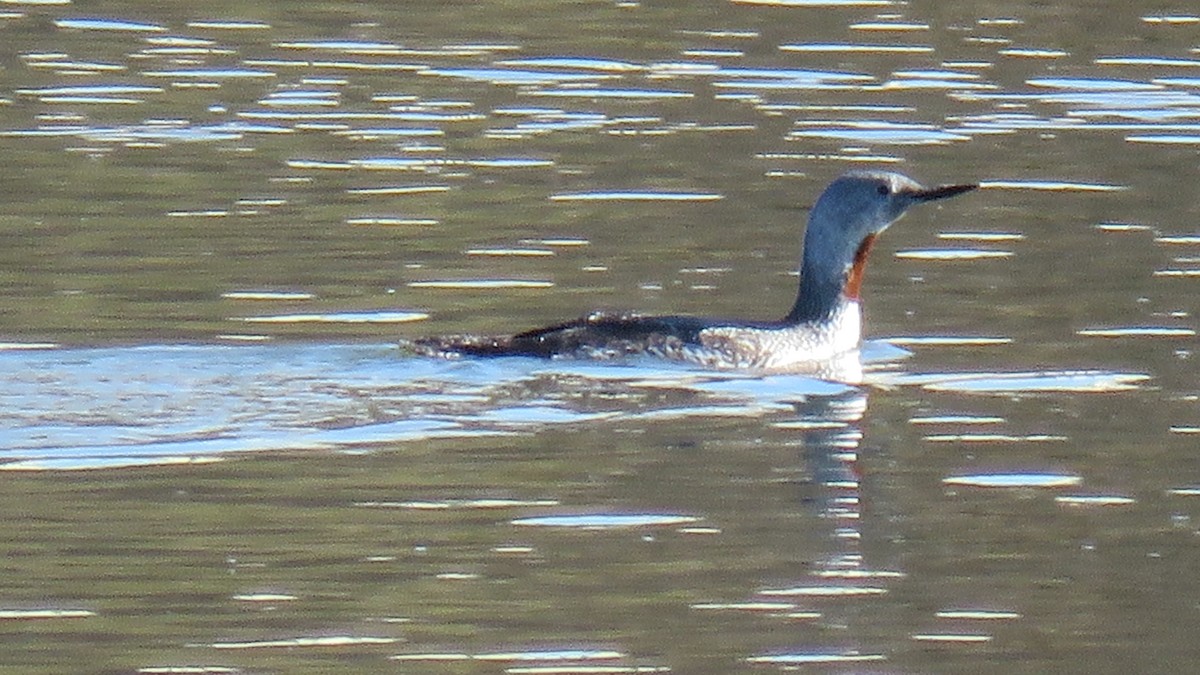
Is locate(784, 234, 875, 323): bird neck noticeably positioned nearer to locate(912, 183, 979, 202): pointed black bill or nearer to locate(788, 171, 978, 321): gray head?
locate(788, 171, 978, 321): gray head

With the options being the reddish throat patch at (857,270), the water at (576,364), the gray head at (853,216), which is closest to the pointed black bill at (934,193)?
the gray head at (853,216)

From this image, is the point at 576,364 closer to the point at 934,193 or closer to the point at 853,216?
the point at 853,216

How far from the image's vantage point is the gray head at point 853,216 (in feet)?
47.5

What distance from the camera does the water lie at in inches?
358

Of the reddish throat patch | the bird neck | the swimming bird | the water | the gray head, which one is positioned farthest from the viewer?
the gray head

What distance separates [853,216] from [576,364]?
2175mm

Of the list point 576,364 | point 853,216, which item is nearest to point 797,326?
point 853,216

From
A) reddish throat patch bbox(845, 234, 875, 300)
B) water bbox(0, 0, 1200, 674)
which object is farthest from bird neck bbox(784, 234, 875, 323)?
water bbox(0, 0, 1200, 674)

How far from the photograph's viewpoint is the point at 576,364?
1299 cm

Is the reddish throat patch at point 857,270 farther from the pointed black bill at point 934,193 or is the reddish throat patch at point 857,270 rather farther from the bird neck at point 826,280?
the pointed black bill at point 934,193

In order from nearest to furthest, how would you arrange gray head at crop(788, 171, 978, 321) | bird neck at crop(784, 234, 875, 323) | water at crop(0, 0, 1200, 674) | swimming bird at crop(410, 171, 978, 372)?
water at crop(0, 0, 1200, 674) → swimming bird at crop(410, 171, 978, 372) → bird neck at crop(784, 234, 875, 323) → gray head at crop(788, 171, 978, 321)

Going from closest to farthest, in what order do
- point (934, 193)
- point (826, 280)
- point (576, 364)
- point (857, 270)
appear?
point (576, 364) → point (826, 280) → point (857, 270) → point (934, 193)

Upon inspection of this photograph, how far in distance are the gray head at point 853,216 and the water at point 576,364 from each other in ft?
1.23

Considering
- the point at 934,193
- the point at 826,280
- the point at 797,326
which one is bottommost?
the point at 797,326
